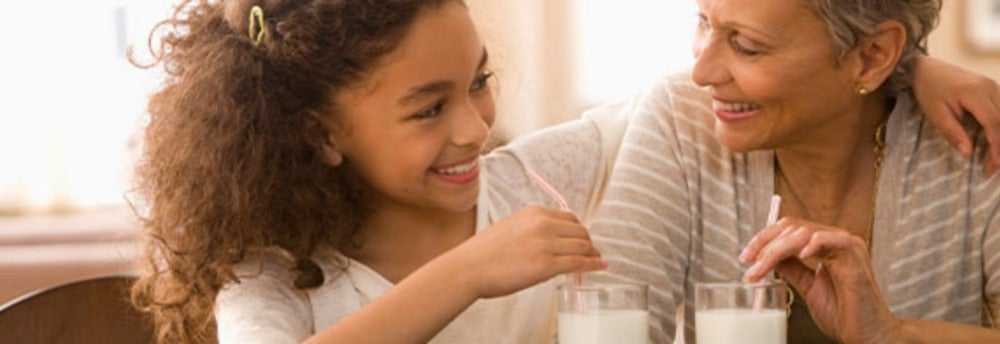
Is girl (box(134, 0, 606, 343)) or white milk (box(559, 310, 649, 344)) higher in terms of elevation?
girl (box(134, 0, 606, 343))

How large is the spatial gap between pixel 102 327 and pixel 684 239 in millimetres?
874

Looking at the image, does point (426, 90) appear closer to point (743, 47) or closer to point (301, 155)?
point (301, 155)

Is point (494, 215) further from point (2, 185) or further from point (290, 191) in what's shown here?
point (2, 185)

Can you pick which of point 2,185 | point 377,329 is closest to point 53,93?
point 2,185

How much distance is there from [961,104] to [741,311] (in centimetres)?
65

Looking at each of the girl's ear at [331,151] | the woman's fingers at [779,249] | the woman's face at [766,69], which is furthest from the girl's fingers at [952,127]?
the girl's ear at [331,151]

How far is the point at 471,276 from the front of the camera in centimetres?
186

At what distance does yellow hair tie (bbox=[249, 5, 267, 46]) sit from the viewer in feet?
6.85

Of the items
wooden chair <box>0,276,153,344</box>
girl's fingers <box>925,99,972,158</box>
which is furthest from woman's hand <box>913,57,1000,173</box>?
wooden chair <box>0,276,153,344</box>

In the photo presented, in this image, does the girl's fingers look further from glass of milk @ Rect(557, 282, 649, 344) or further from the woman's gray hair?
glass of milk @ Rect(557, 282, 649, 344)

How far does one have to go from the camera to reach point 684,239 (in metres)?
2.34

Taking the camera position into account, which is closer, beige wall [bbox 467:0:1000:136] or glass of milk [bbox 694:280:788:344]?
glass of milk [bbox 694:280:788:344]

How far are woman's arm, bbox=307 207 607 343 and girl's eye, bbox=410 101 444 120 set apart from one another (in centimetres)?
24

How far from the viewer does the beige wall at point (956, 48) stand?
19.9 feet
